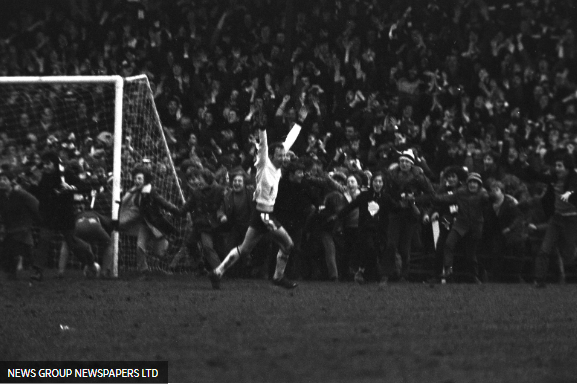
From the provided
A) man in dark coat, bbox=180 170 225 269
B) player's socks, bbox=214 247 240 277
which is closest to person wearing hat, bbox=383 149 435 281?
man in dark coat, bbox=180 170 225 269

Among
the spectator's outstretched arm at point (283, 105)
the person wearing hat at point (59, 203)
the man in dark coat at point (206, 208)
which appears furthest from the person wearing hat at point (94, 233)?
the spectator's outstretched arm at point (283, 105)

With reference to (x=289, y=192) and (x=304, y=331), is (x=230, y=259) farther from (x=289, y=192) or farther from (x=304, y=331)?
(x=304, y=331)

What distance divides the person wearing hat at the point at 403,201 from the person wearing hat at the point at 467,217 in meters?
0.39

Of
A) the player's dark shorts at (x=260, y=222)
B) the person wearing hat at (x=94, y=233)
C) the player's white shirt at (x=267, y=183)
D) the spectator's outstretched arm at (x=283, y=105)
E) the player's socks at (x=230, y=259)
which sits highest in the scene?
the spectator's outstretched arm at (x=283, y=105)

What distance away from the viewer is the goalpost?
1719 centimetres

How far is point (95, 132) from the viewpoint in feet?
63.8

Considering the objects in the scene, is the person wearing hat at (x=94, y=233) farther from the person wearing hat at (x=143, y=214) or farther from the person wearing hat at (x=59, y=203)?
the person wearing hat at (x=143, y=214)

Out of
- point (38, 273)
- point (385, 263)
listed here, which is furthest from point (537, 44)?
point (38, 273)

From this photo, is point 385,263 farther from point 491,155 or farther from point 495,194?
point 491,155

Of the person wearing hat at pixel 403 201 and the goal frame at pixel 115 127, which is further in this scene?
the goal frame at pixel 115 127

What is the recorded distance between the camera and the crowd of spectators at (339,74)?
19.1 metres

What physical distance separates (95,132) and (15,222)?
3776 millimetres

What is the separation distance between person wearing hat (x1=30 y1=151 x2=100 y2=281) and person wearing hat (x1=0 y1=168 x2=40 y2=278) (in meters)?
0.16

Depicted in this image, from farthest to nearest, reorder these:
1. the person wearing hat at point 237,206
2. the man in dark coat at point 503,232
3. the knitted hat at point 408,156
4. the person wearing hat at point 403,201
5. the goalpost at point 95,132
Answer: the goalpost at point 95,132, the man in dark coat at point 503,232, the person wearing hat at point 237,206, the knitted hat at point 408,156, the person wearing hat at point 403,201
